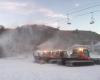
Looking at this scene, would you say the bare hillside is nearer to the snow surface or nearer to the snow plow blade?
the snow plow blade

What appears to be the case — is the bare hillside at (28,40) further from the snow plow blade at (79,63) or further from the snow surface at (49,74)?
the snow surface at (49,74)

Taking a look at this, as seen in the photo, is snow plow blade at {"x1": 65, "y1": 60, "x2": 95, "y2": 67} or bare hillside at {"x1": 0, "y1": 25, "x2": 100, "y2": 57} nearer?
snow plow blade at {"x1": 65, "y1": 60, "x2": 95, "y2": 67}

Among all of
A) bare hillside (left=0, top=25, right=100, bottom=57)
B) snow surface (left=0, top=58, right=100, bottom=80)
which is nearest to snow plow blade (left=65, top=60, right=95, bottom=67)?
snow surface (left=0, top=58, right=100, bottom=80)

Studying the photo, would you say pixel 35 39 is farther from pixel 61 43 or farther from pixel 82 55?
pixel 82 55

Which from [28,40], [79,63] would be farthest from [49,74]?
[28,40]

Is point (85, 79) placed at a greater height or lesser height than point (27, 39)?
lesser

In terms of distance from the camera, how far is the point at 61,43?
59.6m

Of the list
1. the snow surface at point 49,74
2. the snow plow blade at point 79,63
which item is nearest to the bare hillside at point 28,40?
the snow plow blade at point 79,63

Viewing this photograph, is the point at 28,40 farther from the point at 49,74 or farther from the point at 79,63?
the point at 49,74

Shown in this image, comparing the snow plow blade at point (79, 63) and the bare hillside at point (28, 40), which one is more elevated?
the bare hillside at point (28, 40)

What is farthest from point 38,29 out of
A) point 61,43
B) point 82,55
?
point 82,55

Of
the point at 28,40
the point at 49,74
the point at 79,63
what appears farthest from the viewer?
the point at 28,40

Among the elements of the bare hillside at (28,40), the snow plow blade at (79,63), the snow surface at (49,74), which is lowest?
the snow surface at (49,74)

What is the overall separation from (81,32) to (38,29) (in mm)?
17393
